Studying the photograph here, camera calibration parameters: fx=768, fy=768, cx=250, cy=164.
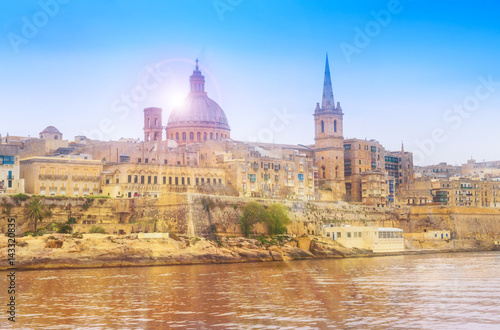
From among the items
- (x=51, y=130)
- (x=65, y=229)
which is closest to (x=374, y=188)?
(x=51, y=130)

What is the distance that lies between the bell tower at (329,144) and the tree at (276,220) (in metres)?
23.7

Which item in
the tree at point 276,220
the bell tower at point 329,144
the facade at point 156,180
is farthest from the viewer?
the bell tower at point 329,144

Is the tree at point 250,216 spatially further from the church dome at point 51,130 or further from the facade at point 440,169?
the facade at point 440,169

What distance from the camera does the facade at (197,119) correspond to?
292ft

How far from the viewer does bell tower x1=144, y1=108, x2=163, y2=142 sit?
8485 cm

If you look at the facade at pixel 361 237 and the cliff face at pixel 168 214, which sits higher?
the cliff face at pixel 168 214

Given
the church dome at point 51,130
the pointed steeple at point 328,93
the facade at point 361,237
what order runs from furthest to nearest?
1. the pointed steeple at point 328,93
2. the church dome at point 51,130
3. the facade at point 361,237

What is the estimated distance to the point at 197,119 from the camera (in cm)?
8962

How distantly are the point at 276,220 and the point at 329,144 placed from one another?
92.6 feet

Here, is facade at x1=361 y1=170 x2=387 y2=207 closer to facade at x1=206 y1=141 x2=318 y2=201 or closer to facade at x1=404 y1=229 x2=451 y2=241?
facade at x1=206 y1=141 x2=318 y2=201

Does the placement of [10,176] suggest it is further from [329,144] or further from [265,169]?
[329,144]

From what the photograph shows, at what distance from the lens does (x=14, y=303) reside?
1117 inches

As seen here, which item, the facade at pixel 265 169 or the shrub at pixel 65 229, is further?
the facade at pixel 265 169

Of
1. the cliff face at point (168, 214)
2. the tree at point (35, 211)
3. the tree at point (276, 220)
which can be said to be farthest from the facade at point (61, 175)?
the tree at point (276, 220)
